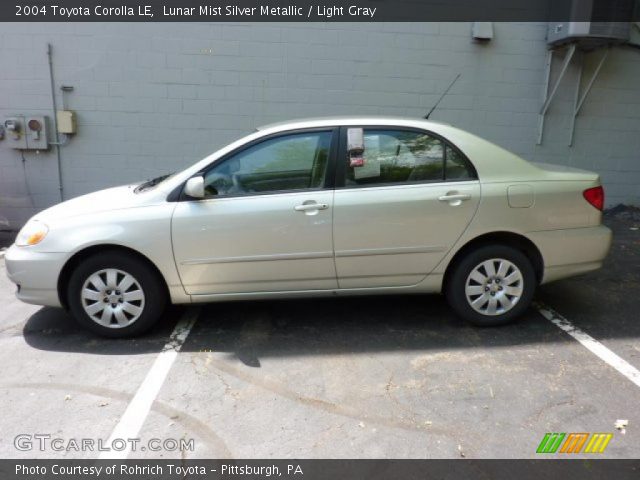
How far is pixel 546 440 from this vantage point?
2.73 m

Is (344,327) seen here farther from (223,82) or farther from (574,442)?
(223,82)

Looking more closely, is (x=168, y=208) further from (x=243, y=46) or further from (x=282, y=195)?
(x=243, y=46)

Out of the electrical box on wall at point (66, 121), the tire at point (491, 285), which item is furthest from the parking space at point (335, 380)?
the electrical box on wall at point (66, 121)

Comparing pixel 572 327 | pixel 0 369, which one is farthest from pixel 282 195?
pixel 572 327

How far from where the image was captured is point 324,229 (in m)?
3.72

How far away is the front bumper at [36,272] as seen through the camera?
12.1 ft

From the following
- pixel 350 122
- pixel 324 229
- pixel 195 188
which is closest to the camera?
pixel 195 188

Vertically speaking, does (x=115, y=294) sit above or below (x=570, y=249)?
below

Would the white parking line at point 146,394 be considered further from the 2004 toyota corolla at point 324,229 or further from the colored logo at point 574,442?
the colored logo at point 574,442

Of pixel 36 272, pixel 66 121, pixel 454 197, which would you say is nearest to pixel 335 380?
pixel 454 197

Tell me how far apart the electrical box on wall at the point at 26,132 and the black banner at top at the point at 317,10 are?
1.30 metres

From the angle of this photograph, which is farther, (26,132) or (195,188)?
(26,132)

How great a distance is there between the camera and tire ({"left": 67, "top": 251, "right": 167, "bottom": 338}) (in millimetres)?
3711

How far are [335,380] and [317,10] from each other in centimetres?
551
